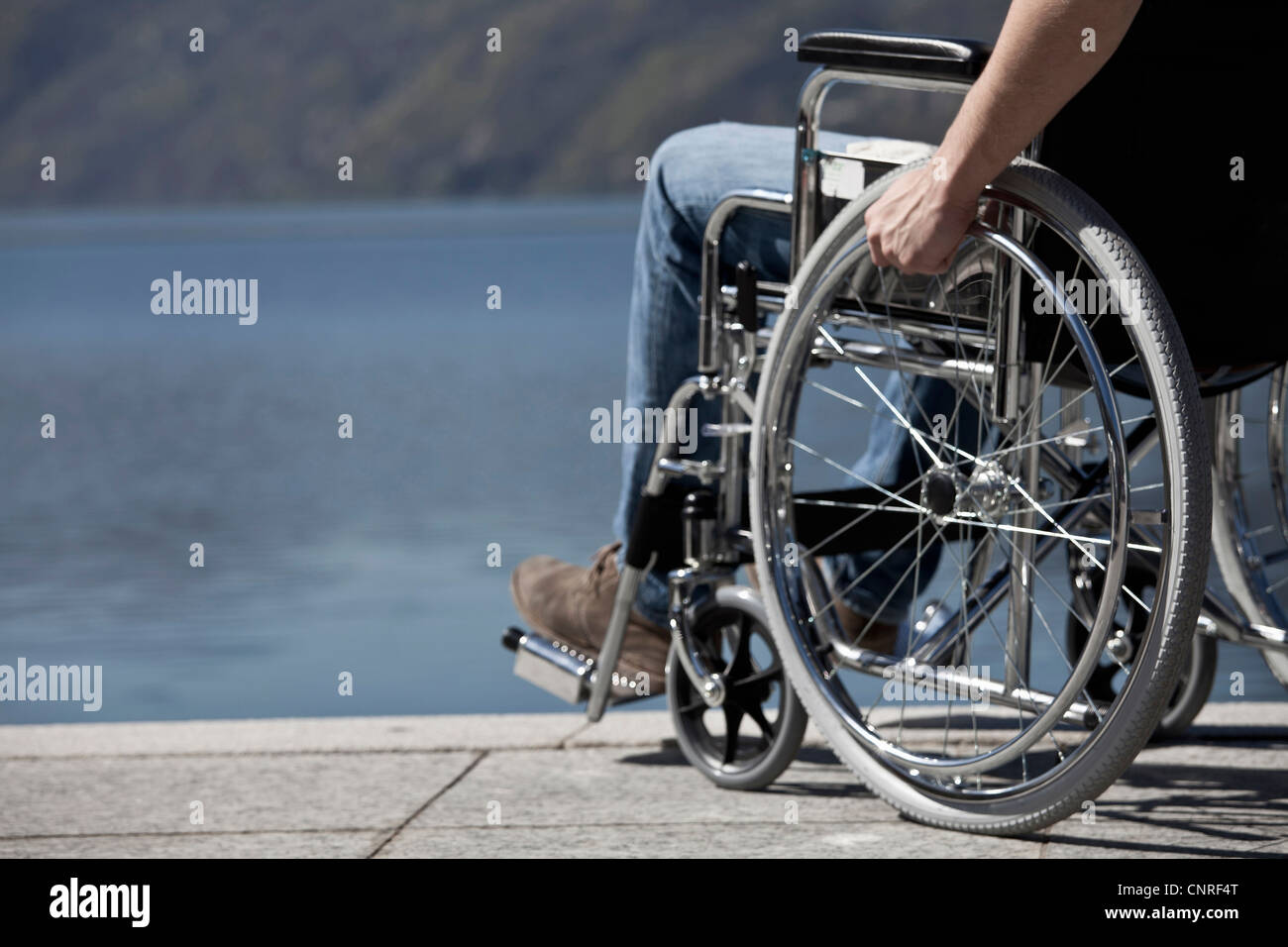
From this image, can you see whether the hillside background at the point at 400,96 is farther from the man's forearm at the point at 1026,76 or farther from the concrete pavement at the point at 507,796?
the man's forearm at the point at 1026,76

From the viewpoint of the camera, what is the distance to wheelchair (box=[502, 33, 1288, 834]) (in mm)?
1722

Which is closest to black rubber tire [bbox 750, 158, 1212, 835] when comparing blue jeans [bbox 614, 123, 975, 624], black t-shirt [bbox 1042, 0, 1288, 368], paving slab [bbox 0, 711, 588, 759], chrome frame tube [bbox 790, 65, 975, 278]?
black t-shirt [bbox 1042, 0, 1288, 368]

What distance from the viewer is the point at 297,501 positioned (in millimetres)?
6402

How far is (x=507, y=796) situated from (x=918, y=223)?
3.09 ft

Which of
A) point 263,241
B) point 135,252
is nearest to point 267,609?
point 135,252

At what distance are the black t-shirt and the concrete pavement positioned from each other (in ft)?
2.03

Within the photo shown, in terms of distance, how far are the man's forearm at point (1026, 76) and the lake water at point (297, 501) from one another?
6.39 feet

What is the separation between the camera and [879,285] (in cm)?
212

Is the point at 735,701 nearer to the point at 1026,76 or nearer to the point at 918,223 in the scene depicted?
the point at 918,223

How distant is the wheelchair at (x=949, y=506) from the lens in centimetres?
172

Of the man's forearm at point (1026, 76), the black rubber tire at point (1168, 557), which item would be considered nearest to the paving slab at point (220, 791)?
the black rubber tire at point (1168, 557)

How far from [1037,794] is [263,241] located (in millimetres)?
42729

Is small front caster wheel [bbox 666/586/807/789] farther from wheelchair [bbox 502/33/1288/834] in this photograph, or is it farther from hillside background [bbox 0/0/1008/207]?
hillside background [bbox 0/0/1008/207]

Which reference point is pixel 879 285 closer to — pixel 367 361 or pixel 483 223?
pixel 367 361
